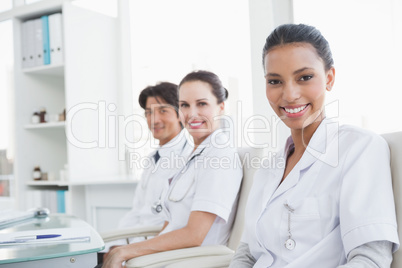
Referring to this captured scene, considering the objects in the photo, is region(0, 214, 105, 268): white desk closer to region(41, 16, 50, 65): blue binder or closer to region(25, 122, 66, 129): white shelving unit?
region(25, 122, 66, 129): white shelving unit

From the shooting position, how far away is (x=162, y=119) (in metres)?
2.30

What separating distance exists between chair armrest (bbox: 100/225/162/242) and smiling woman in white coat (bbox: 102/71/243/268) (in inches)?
5.0

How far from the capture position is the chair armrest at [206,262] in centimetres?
123

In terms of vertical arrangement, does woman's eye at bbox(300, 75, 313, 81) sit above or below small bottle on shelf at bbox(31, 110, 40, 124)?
below

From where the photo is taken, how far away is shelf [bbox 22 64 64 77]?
2.94 metres

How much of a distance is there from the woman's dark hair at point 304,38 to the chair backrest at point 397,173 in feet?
0.86

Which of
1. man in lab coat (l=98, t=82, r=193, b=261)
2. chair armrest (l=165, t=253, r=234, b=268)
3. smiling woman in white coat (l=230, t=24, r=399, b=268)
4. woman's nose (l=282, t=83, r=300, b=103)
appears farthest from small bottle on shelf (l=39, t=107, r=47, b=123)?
woman's nose (l=282, t=83, r=300, b=103)

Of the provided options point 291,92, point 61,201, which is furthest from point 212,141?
point 61,201

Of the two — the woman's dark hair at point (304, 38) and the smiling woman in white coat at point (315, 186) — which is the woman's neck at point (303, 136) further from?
the woman's dark hair at point (304, 38)

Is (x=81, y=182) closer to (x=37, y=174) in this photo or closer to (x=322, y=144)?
(x=37, y=174)

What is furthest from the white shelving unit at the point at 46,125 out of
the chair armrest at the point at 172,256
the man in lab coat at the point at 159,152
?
the chair armrest at the point at 172,256

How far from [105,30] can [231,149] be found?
1945 millimetres

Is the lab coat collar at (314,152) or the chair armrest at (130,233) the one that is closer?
the lab coat collar at (314,152)

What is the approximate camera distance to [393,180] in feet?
3.23
